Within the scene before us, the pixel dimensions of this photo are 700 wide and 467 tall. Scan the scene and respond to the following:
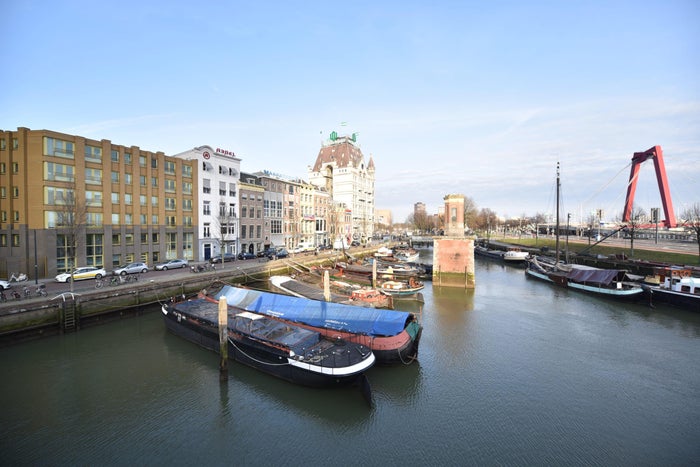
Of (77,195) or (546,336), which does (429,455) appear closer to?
(546,336)

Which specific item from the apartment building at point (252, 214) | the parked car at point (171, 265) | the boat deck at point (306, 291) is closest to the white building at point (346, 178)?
the apartment building at point (252, 214)

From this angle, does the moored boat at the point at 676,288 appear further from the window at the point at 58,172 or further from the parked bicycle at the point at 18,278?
the window at the point at 58,172

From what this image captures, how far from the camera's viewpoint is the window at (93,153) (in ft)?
124

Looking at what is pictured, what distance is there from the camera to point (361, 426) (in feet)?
46.8

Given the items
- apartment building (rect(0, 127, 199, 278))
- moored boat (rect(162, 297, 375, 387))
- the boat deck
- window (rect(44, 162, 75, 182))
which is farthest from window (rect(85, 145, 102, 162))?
the boat deck

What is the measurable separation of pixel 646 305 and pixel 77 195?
61.6 metres

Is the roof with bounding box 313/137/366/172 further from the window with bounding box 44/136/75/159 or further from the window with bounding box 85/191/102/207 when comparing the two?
the window with bounding box 44/136/75/159

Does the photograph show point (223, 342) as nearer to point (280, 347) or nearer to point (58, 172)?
point (280, 347)

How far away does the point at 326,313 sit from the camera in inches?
860

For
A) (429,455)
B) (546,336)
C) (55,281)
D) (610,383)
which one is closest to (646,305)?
(546,336)

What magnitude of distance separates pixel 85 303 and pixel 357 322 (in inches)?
836

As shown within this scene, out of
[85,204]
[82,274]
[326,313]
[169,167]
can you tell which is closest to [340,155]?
[169,167]

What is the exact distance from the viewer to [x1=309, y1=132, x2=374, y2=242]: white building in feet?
337

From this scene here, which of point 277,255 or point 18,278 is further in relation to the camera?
point 277,255
